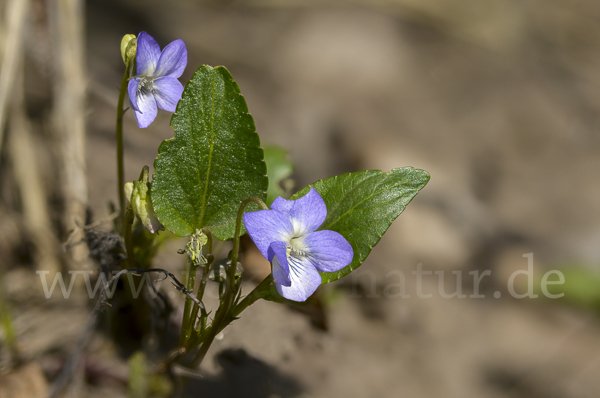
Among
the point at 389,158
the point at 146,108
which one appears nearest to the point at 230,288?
the point at 146,108

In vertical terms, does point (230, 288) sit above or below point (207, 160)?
below

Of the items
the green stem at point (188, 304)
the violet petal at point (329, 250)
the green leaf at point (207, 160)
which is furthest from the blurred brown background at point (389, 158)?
the violet petal at point (329, 250)

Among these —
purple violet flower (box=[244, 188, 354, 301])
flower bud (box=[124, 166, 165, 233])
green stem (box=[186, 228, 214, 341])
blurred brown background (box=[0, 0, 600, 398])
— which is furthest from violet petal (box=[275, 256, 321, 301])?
blurred brown background (box=[0, 0, 600, 398])

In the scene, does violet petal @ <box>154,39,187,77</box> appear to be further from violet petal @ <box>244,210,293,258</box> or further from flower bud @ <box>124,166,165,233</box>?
violet petal @ <box>244,210,293,258</box>

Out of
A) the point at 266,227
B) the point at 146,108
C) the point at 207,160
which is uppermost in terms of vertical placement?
the point at 146,108

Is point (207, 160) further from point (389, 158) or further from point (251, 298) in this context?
point (389, 158)

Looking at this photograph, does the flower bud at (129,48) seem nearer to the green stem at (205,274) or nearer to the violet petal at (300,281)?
the green stem at (205,274)
